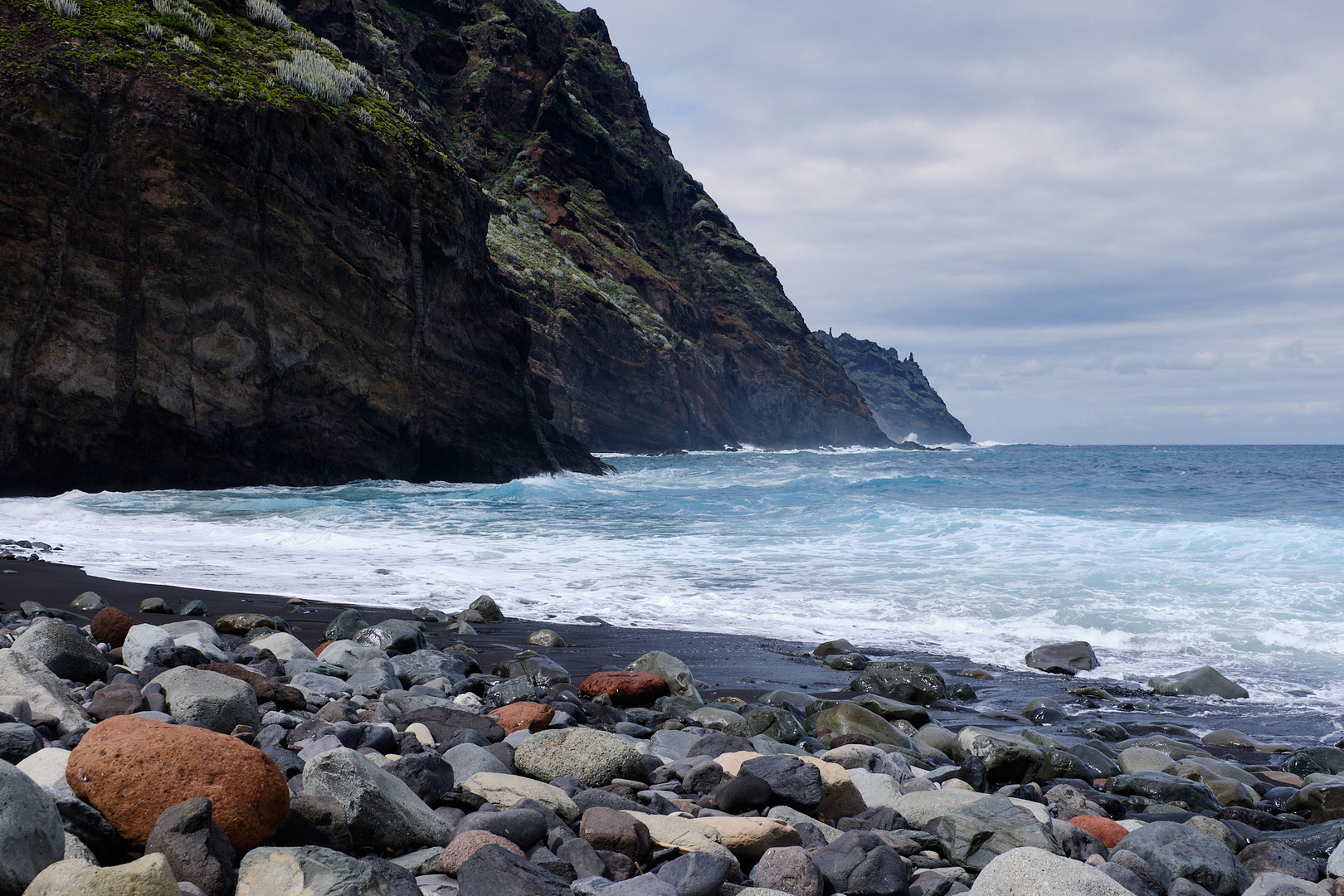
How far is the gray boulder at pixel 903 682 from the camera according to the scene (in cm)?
547

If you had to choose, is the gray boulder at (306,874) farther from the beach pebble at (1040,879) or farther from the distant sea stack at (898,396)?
the distant sea stack at (898,396)

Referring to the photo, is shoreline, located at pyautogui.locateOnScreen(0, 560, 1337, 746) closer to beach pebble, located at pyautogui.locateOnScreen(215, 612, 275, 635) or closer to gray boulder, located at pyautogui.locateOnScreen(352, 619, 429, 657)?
beach pebble, located at pyautogui.locateOnScreen(215, 612, 275, 635)

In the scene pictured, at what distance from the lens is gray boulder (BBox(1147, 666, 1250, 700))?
576 cm

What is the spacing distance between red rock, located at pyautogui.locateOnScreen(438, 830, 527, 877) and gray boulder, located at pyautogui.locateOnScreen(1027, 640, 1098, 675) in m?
5.36

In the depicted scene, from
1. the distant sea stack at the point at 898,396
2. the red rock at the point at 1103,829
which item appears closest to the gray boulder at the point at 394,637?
the red rock at the point at 1103,829

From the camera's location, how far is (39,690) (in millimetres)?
2957

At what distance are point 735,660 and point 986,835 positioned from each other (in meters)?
3.63

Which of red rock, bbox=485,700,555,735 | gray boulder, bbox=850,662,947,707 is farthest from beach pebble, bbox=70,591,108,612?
gray boulder, bbox=850,662,947,707

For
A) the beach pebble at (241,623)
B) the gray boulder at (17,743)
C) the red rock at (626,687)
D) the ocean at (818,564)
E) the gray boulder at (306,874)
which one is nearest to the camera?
the gray boulder at (306,874)

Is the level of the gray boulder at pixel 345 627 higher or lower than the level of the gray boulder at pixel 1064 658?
higher

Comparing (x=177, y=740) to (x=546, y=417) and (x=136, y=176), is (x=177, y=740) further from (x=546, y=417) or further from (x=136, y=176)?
(x=546, y=417)

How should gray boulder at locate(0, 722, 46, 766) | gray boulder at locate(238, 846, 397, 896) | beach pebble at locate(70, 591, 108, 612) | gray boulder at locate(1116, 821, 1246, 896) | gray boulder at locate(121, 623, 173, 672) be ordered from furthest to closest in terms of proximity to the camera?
beach pebble at locate(70, 591, 108, 612) → gray boulder at locate(121, 623, 173, 672) → gray boulder at locate(1116, 821, 1246, 896) → gray boulder at locate(0, 722, 46, 766) → gray boulder at locate(238, 846, 397, 896)

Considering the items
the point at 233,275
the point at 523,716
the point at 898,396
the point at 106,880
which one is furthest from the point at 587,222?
the point at 898,396

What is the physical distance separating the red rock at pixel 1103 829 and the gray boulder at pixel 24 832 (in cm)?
331
